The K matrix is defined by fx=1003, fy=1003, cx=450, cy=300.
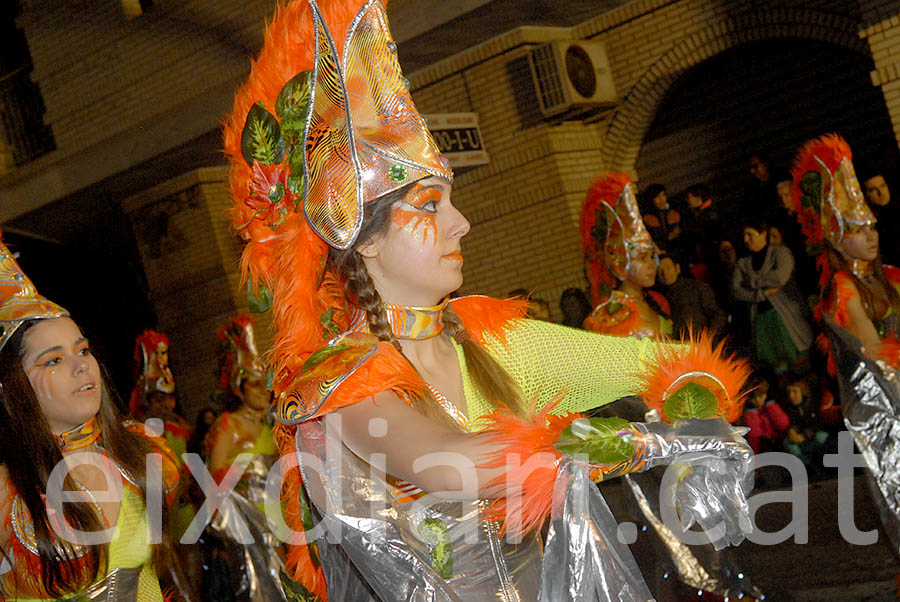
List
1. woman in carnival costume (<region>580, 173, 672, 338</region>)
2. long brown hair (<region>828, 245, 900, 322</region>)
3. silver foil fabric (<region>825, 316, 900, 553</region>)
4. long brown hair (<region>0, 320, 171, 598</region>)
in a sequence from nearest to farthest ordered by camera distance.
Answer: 1. long brown hair (<region>0, 320, 171, 598</region>)
2. silver foil fabric (<region>825, 316, 900, 553</region>)
3. long brown hair (<region>828, 245, 900, 322</region>)
4. woman in carnival costume (<region>580, 173, 672, 338</region>)

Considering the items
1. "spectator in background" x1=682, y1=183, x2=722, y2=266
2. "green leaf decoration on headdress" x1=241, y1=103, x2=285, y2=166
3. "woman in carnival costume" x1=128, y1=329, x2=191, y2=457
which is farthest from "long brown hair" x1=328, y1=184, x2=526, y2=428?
"woman in carnival costume" x1=128, y1=329, x2=191, y2=457

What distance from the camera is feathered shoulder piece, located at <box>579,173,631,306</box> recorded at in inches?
267

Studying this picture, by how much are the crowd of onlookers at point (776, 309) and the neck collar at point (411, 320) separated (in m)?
4.41

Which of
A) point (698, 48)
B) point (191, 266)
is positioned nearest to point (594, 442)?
point (698, 48)

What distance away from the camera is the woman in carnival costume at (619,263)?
6.27m

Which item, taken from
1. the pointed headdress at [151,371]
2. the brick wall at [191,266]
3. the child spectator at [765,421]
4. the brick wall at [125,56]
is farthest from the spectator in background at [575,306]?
the brick wall at [191,266]

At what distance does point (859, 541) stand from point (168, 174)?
862 cm

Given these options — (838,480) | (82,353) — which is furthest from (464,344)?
(838,480)

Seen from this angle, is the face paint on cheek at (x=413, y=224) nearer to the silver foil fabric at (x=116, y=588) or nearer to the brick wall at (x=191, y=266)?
the silver foil fabric at (x=116, y=588)

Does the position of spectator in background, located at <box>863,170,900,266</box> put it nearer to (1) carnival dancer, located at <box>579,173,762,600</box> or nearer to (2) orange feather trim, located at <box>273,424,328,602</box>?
(1) carnival dancer, located at <box>579,173,762,600</box>

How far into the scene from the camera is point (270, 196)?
2.44 metres

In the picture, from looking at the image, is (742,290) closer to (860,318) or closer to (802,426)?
(802,426)

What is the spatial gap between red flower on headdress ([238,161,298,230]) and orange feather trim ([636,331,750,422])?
944mm

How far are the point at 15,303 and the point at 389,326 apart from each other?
5.49ft
